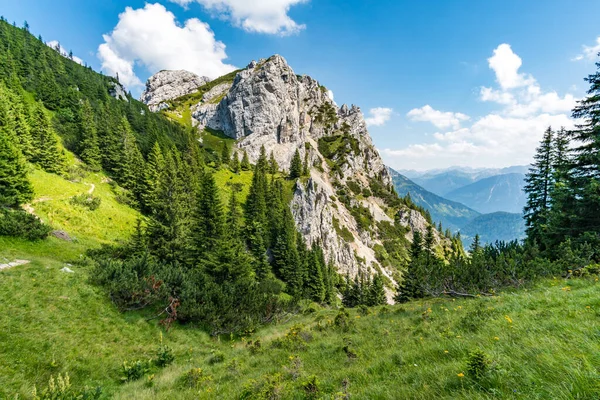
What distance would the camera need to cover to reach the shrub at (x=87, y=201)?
1323 inches

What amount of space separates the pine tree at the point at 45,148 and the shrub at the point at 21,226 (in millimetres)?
21166

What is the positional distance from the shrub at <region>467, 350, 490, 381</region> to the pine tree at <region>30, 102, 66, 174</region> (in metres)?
54.7

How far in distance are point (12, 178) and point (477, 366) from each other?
4066cm

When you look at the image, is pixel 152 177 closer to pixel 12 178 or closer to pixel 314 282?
pixel 12 178

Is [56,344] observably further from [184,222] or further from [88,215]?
[88,215]

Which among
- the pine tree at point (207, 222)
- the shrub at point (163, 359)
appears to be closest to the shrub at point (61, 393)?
the shrub at point (163, 359)

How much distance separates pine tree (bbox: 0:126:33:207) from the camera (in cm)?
2567

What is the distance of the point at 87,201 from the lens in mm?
34656

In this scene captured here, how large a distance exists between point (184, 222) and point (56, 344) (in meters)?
19.7

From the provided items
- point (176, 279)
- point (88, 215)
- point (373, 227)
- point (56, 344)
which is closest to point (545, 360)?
point (56, 344)

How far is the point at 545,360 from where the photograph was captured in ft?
10.9

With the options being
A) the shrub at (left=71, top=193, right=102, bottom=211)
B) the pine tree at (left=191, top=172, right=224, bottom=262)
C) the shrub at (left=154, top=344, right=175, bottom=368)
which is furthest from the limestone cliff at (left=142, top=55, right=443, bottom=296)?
the shrub at (left=154, top=344, right=175, bottom=368)

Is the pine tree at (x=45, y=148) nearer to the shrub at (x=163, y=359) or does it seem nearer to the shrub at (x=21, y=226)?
the shrub at (x=21, y=226)

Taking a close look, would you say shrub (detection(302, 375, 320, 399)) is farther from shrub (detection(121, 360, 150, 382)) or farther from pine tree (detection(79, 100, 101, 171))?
pine tree (detection(79, 100, 101, 171))
